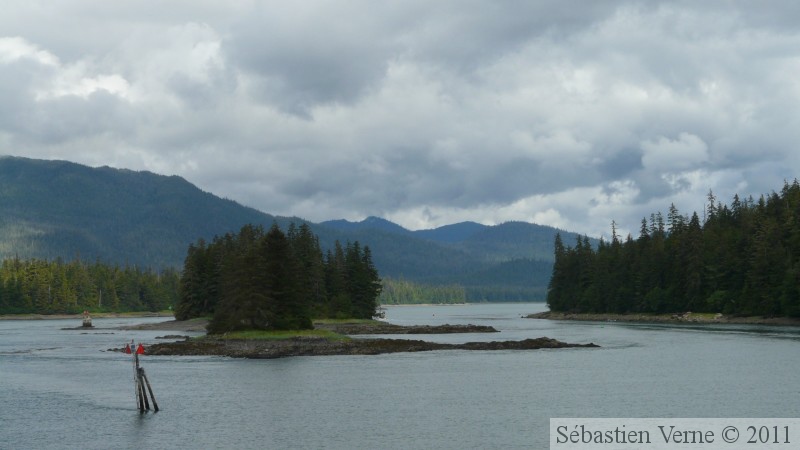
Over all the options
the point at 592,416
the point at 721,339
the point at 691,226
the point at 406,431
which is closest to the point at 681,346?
the point at 721,339

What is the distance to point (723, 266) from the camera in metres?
160

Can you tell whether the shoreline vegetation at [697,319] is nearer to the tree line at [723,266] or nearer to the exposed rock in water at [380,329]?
the tree line at [723,266]

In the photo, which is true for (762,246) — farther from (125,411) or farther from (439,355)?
(125,411)

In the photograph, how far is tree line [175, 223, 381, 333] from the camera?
11650 centimetres

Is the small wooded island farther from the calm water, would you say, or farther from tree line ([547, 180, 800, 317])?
tree line ([547, 180, 800, 317])

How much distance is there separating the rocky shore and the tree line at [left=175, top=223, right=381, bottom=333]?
6.02 m

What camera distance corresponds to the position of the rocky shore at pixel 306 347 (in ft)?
327

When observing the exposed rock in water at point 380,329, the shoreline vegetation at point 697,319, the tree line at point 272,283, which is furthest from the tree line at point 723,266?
the tree line at point 272,283

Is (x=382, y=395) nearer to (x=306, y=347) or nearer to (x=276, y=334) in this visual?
(x=306, y=347)

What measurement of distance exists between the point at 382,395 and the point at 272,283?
5693cm

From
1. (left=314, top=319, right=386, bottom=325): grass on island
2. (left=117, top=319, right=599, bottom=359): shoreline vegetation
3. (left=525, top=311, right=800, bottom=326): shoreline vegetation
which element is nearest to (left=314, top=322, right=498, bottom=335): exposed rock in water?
(left=314, top=319, right=386, bottom=325): grass on island

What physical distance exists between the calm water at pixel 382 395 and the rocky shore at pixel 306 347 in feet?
16.9

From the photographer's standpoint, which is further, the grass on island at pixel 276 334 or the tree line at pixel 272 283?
the tree line at pixel 272 283

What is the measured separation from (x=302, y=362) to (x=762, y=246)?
9428cm
